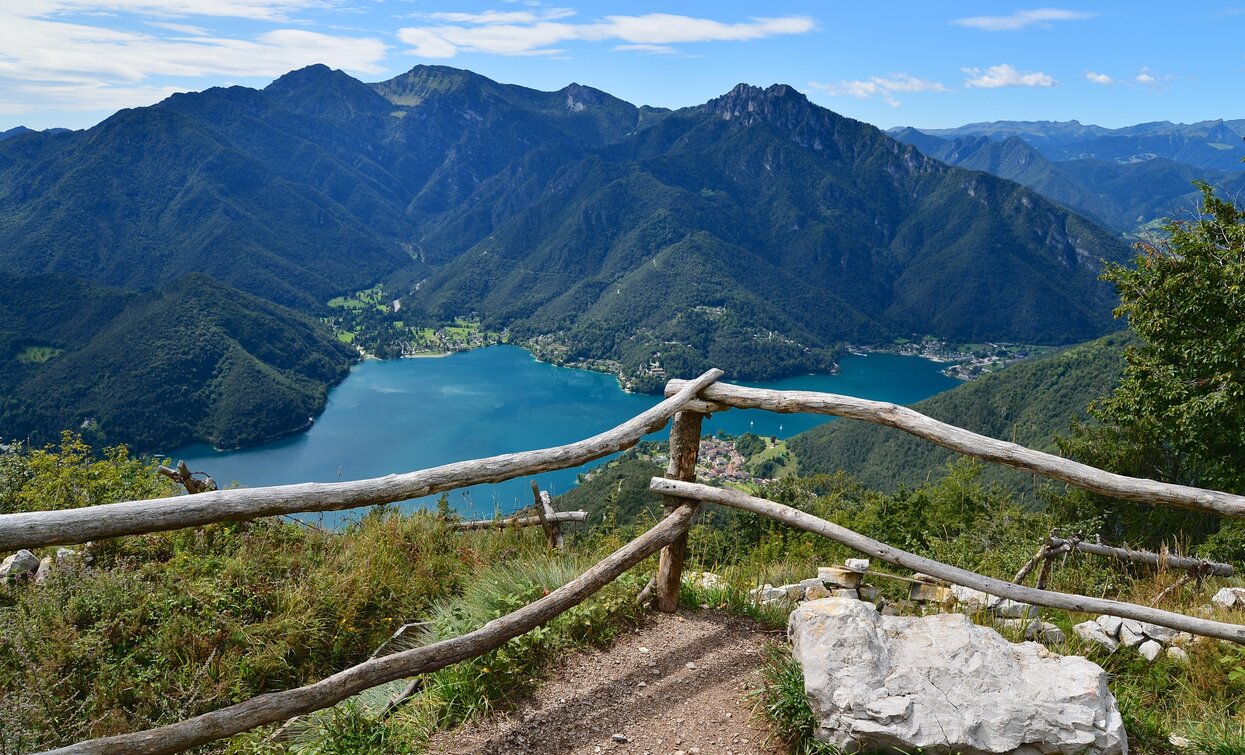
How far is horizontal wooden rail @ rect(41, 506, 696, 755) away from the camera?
84.6 inches

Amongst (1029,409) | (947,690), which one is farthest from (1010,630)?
(1029,409)

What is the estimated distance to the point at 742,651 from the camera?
3525 millimetres

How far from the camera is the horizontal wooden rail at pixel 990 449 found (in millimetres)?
2926

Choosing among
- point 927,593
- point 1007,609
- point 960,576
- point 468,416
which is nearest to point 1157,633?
point 1007,609

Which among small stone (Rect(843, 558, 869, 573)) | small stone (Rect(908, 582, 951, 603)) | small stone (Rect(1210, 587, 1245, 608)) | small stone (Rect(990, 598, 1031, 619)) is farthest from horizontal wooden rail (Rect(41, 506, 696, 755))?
small stone (Rect(1210, 587, 1245, 608))

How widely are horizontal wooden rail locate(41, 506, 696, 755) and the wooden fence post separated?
0.91ft

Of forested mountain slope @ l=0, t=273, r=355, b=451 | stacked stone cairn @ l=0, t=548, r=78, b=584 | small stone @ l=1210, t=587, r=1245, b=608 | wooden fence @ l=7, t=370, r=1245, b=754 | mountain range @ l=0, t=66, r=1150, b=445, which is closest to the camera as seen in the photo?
wooden fence @ l=7, t=370, r=1245, b=754

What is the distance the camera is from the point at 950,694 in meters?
2.47

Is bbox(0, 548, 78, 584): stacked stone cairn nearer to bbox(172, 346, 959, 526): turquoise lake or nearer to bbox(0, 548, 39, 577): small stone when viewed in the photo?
bbox(0, 548, 39, 577): small stone

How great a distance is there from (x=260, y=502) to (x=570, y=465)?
1398 millimetres

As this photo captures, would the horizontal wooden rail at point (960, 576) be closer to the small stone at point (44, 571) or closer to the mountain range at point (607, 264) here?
the small stone at point (44, 571)

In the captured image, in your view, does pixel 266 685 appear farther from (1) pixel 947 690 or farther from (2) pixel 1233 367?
(2) pixel 1233 367

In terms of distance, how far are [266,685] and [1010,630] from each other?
3.85 metres

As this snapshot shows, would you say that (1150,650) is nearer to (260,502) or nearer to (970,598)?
(970,598)
